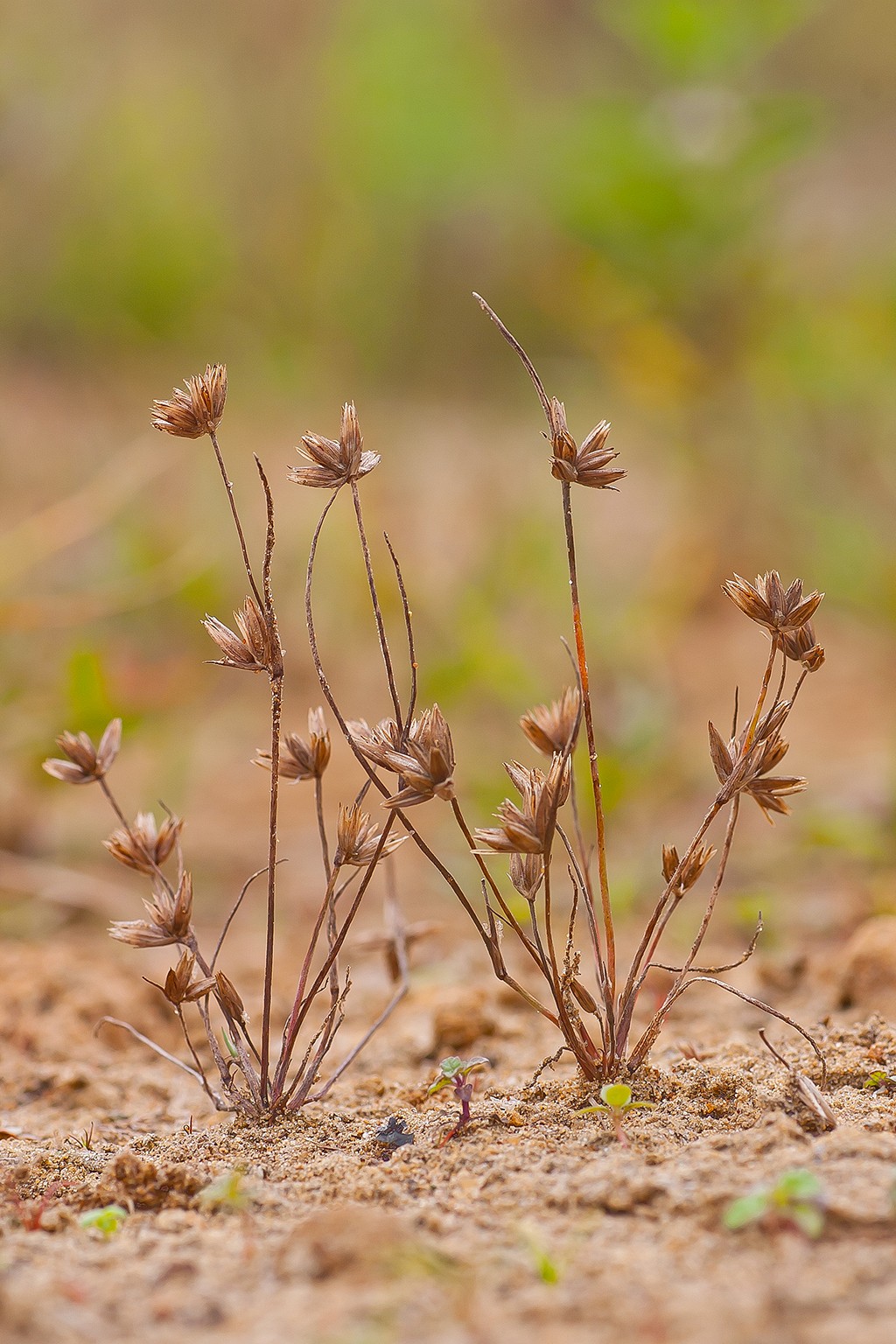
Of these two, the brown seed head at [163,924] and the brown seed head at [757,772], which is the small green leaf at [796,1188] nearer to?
the brown seed head at [757,772]

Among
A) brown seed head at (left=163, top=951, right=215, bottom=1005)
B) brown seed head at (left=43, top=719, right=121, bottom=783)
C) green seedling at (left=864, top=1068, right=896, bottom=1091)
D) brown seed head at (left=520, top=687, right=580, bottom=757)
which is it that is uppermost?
brown seed head at (left=43, top=719, right=121, bottom=783)

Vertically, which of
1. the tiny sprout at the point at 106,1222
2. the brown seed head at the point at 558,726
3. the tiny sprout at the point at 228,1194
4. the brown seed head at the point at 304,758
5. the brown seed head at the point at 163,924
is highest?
the brown seed head at the point at 304,758

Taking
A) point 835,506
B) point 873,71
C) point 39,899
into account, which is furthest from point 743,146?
point 873,71

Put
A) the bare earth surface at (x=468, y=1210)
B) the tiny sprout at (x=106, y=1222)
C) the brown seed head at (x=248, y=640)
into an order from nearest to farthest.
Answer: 1. the bare earth surface at (x=468, y=1210)
2. the tiny sprout at (x=106, y=1222)
3. the brown seed head at (x=248, y=640)

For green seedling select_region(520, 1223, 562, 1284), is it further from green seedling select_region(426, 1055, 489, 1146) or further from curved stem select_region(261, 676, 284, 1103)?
curved stem select_region(261, 676, 284, 1103)

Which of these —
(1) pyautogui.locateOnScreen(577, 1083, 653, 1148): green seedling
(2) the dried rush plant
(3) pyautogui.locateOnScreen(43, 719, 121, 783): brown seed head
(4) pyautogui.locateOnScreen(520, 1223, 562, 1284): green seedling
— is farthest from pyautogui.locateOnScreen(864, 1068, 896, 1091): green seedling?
(3) pyautogui.locateOnScreen(43, 719, 121, 783): brown seed head

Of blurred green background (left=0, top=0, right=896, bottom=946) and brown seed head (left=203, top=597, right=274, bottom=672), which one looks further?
blurred green background (left=0, top=0, right=896, bottom=946)

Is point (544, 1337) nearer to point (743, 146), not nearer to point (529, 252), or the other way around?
point (743, 146)

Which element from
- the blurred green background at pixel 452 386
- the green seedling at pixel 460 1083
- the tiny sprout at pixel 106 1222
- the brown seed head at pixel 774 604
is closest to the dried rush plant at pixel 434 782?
the brown seed head at pixel 774 604
